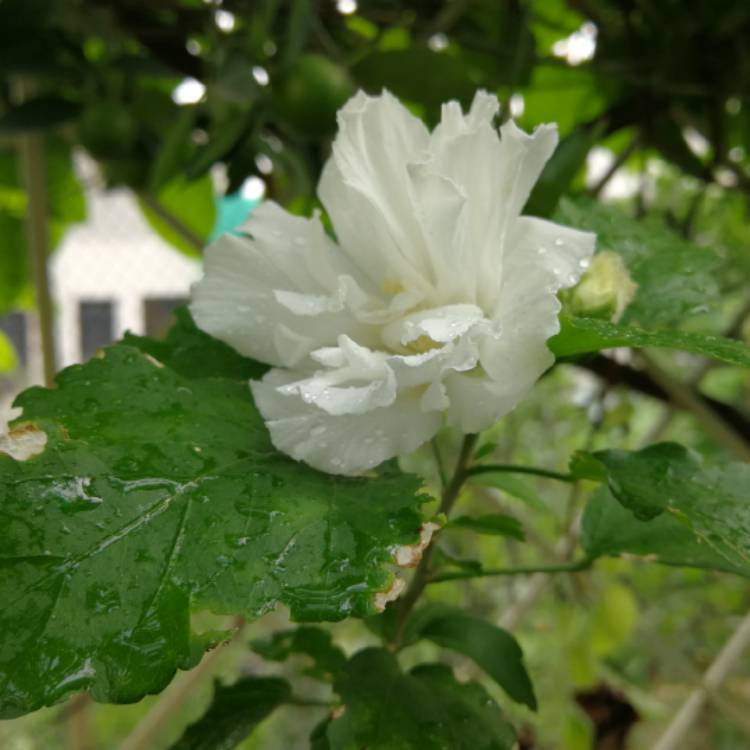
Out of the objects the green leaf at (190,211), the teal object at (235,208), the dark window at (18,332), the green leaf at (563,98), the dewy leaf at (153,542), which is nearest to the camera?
the dewy leaf at (153,542)

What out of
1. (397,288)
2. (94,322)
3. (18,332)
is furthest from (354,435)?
(18,332)

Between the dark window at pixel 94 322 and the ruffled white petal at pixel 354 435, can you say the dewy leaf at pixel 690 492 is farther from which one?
the dark window at pixel 94 322

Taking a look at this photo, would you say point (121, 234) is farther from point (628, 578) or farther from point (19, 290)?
point (628, 578)

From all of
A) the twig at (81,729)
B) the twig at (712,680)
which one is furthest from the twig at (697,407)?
the twig at (81,729)

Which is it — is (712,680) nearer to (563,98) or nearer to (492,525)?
(492,525)

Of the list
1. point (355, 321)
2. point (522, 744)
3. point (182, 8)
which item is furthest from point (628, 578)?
point (355, 321)

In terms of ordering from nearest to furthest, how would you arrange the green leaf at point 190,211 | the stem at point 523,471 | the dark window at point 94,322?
the stem at point 523,471
the green leaf at point 190,211
the dark window at point 94,322

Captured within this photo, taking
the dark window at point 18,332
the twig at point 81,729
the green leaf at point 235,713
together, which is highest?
the green leaf at point 235,713
